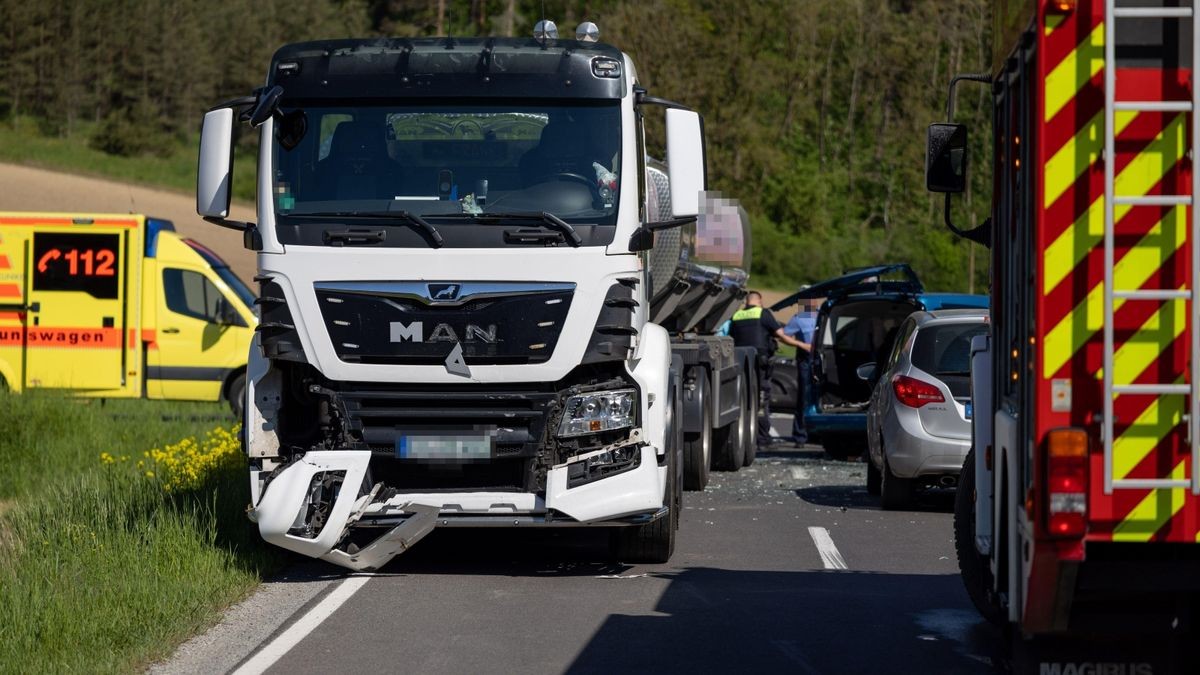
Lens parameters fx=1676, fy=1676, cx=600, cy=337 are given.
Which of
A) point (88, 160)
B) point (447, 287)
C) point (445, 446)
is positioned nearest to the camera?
point (447, 287)

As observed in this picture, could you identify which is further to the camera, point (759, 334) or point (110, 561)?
point (759, 334)

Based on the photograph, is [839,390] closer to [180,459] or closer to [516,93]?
[180,459]

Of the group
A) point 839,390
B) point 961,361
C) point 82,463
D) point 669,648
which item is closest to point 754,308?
point 839,390

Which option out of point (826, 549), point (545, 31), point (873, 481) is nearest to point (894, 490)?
point (873, 481)

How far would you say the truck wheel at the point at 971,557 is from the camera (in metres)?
7.58

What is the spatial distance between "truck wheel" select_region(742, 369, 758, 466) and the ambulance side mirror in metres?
8.99

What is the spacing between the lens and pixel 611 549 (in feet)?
33.6

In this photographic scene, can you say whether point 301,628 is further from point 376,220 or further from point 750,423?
point 750,423

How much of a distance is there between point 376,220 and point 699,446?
563 centimetres

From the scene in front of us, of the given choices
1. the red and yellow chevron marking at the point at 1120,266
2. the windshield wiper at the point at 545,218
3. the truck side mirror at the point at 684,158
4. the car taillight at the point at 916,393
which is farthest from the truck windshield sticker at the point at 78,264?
the red and yellow chevron marking at the point at 1120,266

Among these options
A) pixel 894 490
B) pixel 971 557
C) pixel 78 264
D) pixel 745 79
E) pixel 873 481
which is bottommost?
pixel 873 481

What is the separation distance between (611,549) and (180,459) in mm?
4292

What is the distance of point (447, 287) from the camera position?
9203 mm

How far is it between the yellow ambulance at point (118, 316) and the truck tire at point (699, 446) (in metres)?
9.04
